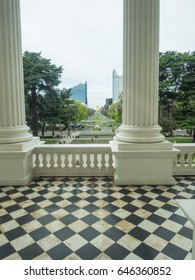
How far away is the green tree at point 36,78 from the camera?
15586 millimetres

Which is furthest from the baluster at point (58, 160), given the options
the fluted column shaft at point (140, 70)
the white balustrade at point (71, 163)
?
the fluted column shaft at point (140, 70)

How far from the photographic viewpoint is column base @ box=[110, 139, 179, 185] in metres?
5.48

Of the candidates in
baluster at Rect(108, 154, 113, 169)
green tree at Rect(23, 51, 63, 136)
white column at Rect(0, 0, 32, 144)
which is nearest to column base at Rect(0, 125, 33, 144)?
white column at Rect(0, 0, 32, 144)

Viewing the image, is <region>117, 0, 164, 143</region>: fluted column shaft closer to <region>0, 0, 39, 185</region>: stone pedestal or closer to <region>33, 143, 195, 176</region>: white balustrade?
<region>33, 143, 195, 176</region>: white balustrade

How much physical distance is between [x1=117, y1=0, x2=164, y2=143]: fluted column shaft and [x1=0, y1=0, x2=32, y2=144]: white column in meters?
2.63

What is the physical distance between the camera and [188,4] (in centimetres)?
654

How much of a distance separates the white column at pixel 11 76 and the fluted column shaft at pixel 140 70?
8.64 ft

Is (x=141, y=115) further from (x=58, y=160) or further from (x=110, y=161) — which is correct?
(x=58, y=160)

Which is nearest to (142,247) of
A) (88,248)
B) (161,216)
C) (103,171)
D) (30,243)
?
(88,248)

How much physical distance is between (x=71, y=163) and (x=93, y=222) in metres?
2.73

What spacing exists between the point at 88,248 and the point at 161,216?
5.06ft

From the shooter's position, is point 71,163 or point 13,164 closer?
point 13,164

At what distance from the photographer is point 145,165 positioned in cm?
554

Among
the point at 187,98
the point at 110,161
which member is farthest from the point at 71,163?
the point at 187,98
